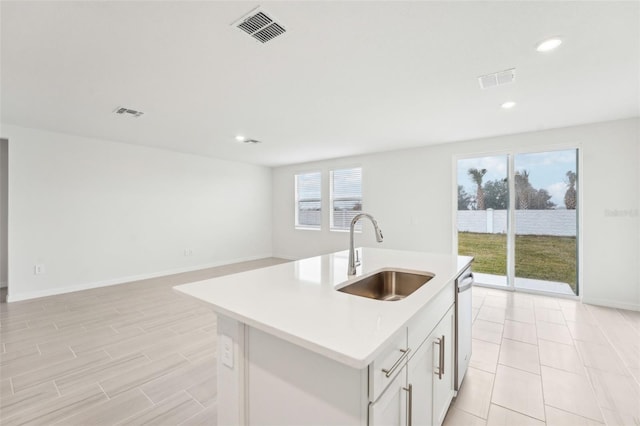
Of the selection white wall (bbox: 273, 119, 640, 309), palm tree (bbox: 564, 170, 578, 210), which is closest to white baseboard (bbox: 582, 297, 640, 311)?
white wall (bbox: 273, 119, 640, 309)

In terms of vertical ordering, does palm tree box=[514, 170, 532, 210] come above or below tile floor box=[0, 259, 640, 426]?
above


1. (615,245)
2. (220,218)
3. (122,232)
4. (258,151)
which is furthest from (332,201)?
(615,245)

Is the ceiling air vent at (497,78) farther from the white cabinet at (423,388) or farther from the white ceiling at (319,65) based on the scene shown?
the white cabinet at (423,388)

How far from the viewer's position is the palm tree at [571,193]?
13.2 feet

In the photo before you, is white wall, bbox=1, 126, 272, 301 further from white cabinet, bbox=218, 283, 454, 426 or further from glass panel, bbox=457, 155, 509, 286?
glass panel, bbox=457, 155, 509, 286

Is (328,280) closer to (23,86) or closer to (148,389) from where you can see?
(148,389)

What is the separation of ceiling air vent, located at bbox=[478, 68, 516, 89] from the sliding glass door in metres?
2.33

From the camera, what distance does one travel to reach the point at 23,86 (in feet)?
8.68

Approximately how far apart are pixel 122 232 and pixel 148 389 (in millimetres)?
3803

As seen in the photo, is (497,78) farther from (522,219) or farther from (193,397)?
(193,397)

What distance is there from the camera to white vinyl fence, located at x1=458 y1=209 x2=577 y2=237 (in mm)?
4094

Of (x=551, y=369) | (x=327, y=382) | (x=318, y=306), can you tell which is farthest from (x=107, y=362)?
(x=551, y=369)

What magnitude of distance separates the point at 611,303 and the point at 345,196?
14.7ft

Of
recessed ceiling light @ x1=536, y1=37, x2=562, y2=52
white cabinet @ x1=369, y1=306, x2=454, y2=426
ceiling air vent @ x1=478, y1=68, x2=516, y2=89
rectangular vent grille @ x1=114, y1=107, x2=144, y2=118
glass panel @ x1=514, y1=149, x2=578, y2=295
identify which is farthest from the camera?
glass panel @ x1=514, y1=149, x2=578, y2=295
